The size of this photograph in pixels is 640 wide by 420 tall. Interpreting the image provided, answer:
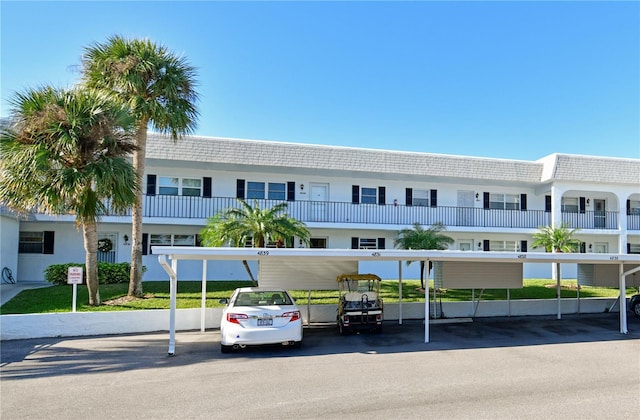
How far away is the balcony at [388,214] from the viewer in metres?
18.5

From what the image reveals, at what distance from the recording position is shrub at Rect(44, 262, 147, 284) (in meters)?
16.7

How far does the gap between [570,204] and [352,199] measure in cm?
1353

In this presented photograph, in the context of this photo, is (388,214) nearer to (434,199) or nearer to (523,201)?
(434,199)

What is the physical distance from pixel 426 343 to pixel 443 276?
3.16 meters

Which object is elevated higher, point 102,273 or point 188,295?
point 102,273

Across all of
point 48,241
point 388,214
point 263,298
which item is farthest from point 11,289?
point 388,214

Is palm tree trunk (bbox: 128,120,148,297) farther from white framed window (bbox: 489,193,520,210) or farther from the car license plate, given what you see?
white framed window (bbox: 489,193,520,210)

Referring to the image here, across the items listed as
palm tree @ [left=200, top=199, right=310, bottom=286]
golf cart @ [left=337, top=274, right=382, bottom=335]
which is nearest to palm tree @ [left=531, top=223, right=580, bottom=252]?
golf cart @ [left=337, top=274, right=382, bottom=335]

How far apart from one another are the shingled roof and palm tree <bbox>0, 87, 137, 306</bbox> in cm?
585

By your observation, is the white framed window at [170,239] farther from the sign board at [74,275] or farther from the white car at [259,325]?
the white car at [259,325]

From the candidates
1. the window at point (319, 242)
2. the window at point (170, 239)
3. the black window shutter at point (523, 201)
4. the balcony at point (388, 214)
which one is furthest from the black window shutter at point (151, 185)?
the black window shutter at point (523, 201)

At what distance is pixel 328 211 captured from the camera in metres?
19.9

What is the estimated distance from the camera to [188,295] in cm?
1479

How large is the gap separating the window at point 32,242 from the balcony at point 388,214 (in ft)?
16.1
